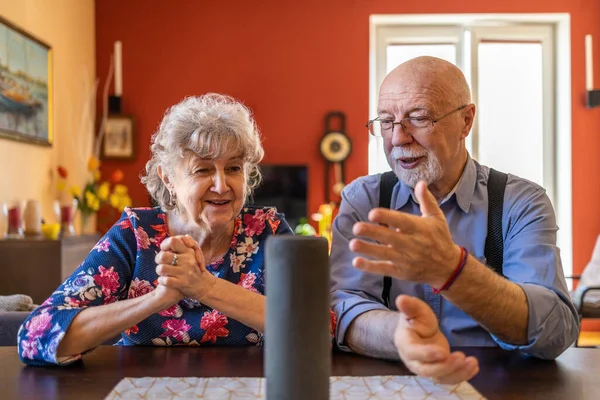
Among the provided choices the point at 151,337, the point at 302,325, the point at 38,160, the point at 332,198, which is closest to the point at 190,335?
the point at 151,337

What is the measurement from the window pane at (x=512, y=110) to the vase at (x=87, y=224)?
10.4ft

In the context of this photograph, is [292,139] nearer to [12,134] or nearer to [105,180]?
[105,180]

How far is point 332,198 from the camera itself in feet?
17.6

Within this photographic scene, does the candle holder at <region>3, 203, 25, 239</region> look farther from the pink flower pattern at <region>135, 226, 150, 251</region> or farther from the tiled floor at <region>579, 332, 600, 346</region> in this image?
the tiled floor at <region>579, 332, 600, 346</region>

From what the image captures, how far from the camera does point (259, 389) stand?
1.03 metres

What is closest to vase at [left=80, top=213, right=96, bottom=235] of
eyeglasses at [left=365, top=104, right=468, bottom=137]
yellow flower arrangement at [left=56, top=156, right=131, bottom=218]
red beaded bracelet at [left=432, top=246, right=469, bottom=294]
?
yellow flower arrangement at [left=56, top=156, right=131, bottom=218]

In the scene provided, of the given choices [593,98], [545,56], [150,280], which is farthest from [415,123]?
[545,56]

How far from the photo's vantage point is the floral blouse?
4.86 ft

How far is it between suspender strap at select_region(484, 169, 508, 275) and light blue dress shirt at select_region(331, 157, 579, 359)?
1 cm

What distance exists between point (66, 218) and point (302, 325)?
372 centimetres

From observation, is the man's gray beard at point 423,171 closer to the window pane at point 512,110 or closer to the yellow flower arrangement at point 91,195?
the yellow flower arrangement at point 91,195

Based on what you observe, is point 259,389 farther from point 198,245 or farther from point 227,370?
point 198,245

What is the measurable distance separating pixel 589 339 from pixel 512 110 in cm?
192

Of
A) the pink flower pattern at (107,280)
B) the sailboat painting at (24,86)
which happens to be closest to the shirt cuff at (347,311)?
the pink flower pattern at (107,280)
